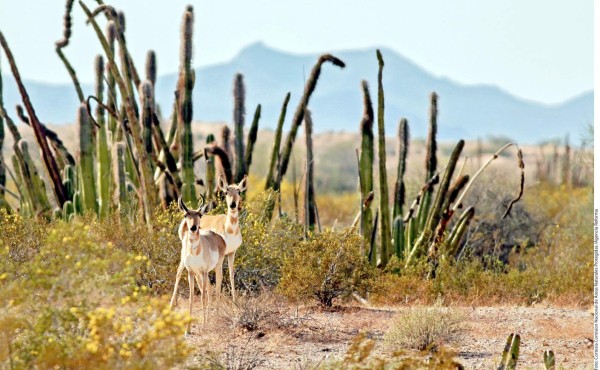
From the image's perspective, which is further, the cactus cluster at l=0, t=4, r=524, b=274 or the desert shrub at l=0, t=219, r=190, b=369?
the cactus cluster at l=0, t=4, r=524, b=274

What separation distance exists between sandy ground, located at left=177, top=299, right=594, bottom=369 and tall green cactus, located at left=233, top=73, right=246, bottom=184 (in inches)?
141

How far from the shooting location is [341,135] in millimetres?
91688

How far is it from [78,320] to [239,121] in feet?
31.9

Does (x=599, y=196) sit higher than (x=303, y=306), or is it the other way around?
(x=599, y=196)

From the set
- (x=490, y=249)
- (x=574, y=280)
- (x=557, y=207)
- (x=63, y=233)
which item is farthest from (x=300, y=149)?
(x=63, y=233)

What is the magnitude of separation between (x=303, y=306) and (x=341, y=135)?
249ft

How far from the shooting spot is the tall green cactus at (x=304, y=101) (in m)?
17.8

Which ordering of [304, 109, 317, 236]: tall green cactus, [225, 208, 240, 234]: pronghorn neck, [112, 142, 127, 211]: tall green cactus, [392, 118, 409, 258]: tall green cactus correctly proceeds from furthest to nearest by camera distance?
[392, 118, 409, 258]: tall green cactus, [304, 109, 317, 236]: tall green cactus, [112, 142, 127, 211]: tall green cactus, [225, 208, 240, 234]: pronghorn neck

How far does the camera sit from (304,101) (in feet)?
60.5

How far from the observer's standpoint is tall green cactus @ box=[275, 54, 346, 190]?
1775cm

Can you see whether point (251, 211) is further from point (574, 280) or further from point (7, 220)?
point (574, 280)

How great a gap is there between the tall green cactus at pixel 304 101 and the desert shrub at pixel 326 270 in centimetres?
267

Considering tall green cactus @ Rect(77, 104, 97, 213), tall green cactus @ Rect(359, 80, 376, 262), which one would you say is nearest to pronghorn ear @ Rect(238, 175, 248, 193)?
tall green cactus @ Rect(359, 80, 376, 262)

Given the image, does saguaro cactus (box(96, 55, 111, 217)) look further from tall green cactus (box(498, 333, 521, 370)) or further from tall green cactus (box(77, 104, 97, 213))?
tall green cactus (box(498, 333, 521, 370))
